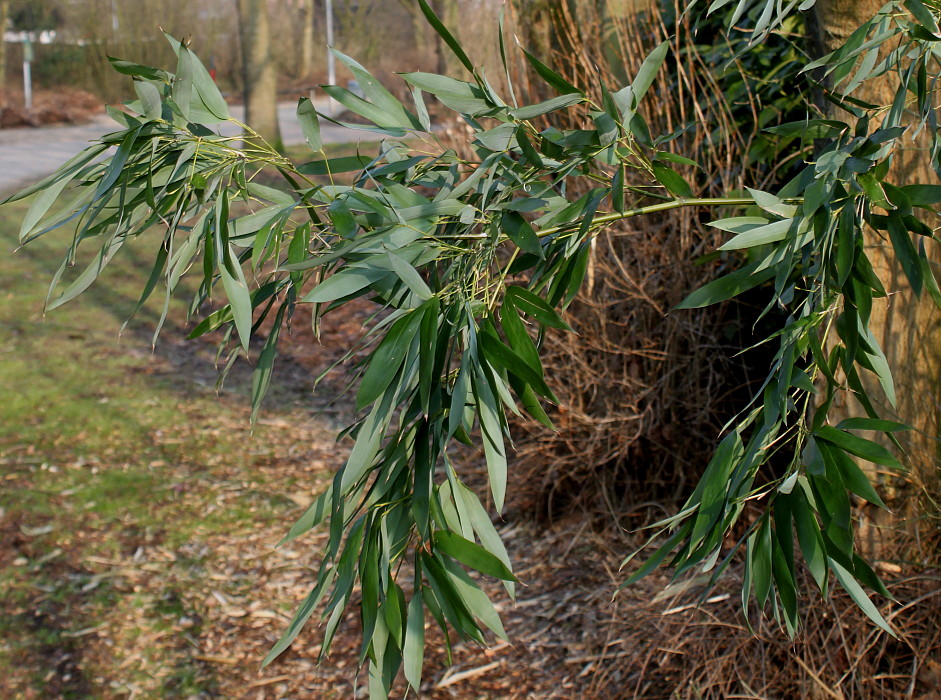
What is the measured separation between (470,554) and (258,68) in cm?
1171

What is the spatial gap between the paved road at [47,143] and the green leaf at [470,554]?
33.5 feet

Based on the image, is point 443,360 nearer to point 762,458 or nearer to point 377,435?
point 377,435

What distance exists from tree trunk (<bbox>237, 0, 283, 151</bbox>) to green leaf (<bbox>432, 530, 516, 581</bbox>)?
36.1ft

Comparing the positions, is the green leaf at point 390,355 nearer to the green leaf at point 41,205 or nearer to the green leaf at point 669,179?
the green leaf at point 669,179

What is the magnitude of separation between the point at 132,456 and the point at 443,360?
4.02 meters

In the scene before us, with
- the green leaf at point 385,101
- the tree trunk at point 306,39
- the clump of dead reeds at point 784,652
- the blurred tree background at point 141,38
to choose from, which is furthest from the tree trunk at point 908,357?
the tree trunk at point 306,39

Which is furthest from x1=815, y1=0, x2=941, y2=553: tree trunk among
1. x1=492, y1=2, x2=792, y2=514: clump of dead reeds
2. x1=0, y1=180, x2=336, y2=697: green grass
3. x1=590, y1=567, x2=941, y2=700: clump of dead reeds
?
x1=0, y1=180, x2=336, y2=697: green grass

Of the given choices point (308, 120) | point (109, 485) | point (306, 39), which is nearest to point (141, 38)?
point (306, 39)

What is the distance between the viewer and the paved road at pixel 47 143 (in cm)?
1161

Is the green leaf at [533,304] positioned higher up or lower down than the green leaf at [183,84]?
lower down

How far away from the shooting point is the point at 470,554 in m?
1.35

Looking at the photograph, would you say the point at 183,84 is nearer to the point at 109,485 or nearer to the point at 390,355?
the point at 390,355

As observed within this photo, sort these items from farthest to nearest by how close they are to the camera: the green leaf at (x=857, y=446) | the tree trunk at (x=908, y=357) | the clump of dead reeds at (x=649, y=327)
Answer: the clump of dead reeds at (x=649, y=327) < the tree trunk at (x=908, y=357) < the green leaf at (x=857, y=446)

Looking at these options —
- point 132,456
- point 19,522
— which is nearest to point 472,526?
point 19,522
